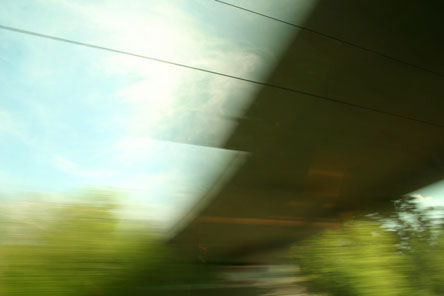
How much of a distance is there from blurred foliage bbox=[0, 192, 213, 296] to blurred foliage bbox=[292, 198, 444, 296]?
101 centimetres

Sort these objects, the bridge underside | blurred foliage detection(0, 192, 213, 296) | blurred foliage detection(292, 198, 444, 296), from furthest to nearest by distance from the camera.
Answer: the bridge underside → blurred foliage detection(292, 198, 444, 296) → blurred foliage detection(0, 192, 213, 296)

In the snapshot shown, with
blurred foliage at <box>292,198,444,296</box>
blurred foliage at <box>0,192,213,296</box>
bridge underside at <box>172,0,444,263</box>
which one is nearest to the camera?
blurred foliage at <box>0,192,213,296</box>

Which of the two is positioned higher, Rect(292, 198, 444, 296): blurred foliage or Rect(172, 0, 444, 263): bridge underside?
Rect(172, 0, 444, 263): bridge underside

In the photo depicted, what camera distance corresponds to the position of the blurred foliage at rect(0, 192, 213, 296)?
4.18ft

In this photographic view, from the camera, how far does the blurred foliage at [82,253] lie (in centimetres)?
128

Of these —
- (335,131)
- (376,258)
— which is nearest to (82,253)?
(376,258)

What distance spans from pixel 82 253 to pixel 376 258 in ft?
6.04

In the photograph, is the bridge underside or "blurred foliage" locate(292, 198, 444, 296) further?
the bridge underside

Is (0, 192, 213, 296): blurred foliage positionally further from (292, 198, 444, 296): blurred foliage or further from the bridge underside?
(292, 198, 444, 296): blurred foliage

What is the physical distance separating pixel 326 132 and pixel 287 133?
583 millimetres

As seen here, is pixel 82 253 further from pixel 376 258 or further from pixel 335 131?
pixel 335 131

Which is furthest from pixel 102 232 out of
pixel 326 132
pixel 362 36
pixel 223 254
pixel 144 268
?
pixel 362 36

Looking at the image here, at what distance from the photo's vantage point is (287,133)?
11.7 ft

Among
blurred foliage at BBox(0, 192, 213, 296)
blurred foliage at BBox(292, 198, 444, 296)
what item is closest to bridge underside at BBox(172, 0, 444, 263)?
blurred foliage at BBox(292, 198, 444, 296)
